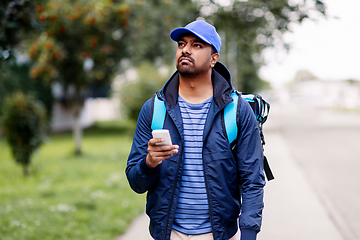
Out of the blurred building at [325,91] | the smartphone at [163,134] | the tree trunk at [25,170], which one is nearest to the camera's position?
the smartphone at [163,134]

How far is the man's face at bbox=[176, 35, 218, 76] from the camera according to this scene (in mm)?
2150

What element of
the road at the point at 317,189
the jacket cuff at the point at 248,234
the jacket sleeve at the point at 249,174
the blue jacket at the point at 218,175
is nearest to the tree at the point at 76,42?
the road at the point at 317,189

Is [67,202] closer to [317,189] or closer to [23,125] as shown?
[23,125]

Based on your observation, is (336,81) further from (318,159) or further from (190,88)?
(190,88)

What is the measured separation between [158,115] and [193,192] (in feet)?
1.57

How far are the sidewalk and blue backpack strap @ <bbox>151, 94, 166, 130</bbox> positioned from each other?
3.03 metres

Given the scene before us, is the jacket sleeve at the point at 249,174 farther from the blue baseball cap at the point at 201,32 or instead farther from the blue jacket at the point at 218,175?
the blue baseball cap at the point at 201,32

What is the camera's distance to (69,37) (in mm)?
12227

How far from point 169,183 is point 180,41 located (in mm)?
813

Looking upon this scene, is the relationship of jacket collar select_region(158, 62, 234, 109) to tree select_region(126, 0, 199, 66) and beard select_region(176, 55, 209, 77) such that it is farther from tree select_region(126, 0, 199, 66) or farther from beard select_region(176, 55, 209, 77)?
tree select_region(126, 0, 199, 66)

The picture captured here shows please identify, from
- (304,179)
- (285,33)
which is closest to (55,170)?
(304,179)

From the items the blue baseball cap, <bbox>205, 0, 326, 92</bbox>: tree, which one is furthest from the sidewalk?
<bbox>205, 0, 326, 92</bbox>: tree

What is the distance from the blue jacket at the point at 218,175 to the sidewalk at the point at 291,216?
286 centimetres

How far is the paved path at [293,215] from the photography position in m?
4.90
